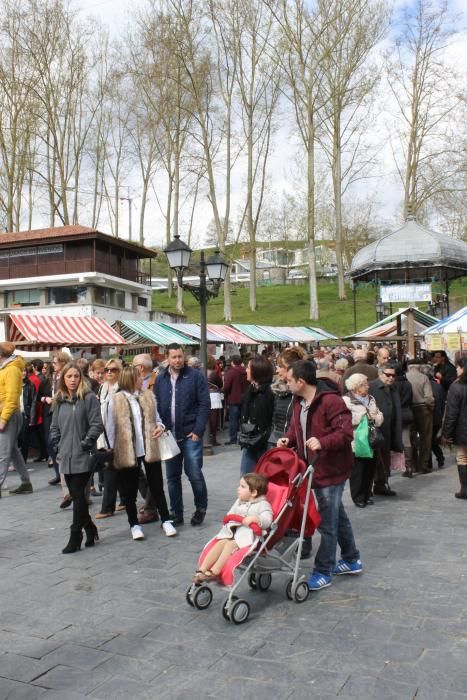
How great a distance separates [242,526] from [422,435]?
5.70 meters

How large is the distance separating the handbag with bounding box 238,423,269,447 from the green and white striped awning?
500 inches

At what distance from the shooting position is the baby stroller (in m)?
3.87

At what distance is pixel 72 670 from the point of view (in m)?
3.25

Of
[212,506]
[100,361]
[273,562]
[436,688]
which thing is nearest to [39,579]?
[273,562]

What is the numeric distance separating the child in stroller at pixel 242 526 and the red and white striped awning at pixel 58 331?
9.30m

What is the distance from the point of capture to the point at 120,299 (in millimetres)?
44312

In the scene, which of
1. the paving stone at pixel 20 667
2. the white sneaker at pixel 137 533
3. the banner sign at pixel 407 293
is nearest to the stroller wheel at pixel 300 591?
the paving stone at pixel 20 667

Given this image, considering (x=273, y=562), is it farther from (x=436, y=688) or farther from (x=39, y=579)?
(x=39, y=579)

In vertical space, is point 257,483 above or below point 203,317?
below

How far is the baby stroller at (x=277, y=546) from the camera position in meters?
3.87

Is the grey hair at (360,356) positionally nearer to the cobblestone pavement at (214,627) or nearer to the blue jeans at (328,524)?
the cobblestone pavement at (214,627)

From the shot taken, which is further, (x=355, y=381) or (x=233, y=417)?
(x=233, y=417)

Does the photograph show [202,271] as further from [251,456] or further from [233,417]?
[251,456]

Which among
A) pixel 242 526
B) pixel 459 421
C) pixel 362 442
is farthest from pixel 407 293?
pixel 242 526
